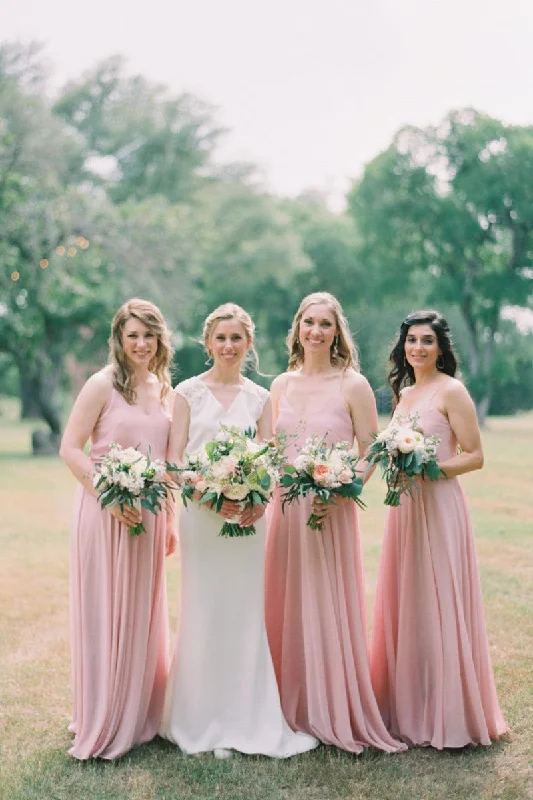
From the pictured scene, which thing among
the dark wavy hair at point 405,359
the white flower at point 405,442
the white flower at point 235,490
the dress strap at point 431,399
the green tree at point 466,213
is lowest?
the white flower at point 235,490

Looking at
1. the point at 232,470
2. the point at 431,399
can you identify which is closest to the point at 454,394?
the point at 431,399

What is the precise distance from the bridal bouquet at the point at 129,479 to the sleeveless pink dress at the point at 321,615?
0.98m

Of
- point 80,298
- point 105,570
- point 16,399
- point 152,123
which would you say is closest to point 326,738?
point 105,570

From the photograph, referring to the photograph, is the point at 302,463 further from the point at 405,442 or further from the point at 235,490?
the point at 405,442

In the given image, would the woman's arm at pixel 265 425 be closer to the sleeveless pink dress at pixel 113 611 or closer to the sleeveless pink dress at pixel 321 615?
the sleeveless pink dress at pixel 321 615

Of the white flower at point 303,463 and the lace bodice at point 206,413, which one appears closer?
the white flower at point 303,463

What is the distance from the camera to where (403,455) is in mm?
5145

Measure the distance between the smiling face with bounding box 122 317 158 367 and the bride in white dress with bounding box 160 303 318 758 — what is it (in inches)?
11.9

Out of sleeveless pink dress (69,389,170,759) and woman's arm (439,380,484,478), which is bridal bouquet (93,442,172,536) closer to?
sleeveless pink dress (69,389,170,759)

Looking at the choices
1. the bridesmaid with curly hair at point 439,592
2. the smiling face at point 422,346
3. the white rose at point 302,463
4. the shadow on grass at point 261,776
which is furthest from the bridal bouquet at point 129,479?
the smiling face at point 422,346

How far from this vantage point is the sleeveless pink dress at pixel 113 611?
5305 mm

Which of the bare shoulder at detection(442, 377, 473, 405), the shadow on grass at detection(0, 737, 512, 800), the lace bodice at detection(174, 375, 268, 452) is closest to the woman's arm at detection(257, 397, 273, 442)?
the lace bodice at detection(174, 375, 268, 452)

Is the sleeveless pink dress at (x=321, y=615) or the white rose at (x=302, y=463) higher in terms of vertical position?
the white rose at (x=302, y=463)

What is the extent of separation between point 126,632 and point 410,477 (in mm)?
1946
